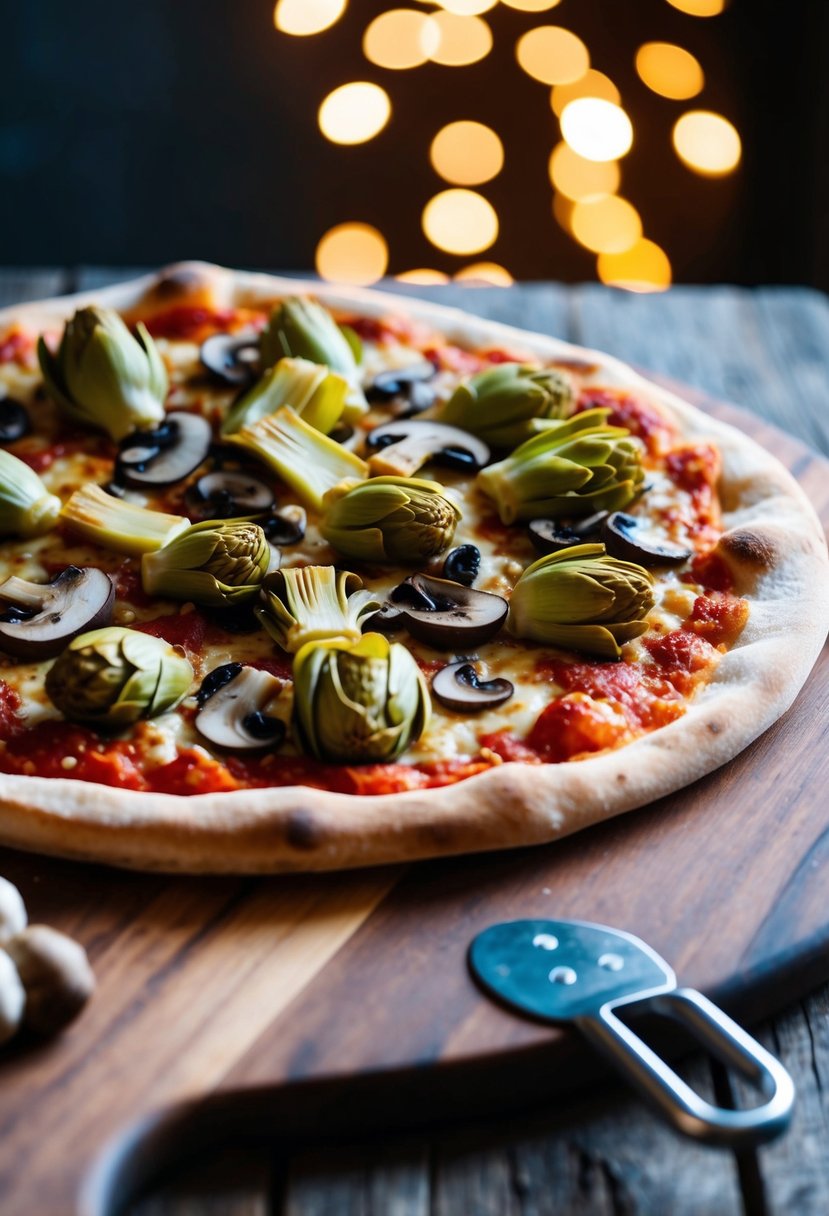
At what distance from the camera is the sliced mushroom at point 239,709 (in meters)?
3.51

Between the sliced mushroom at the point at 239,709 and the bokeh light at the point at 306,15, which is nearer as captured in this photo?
the sliced mushroom at the point at 239,709

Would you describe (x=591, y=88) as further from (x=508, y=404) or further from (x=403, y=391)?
(x=508, y=404)

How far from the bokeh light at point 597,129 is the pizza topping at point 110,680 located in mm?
6467

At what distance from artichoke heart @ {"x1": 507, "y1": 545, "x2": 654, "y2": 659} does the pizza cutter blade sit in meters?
1.00

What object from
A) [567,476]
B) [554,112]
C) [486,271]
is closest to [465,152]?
[554,112]

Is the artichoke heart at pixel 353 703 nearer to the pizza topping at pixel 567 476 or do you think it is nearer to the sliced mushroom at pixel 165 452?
the pizza topping at pixel 567 476

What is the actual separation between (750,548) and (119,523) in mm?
1920

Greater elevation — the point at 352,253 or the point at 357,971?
the point at 357,971

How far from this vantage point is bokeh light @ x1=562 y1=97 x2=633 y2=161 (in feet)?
29.1

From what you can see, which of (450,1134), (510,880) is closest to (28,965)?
(450,1134)

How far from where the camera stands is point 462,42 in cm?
884

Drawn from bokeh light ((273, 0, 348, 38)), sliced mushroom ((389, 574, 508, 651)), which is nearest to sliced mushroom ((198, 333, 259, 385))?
sliced mushroom ((389, 574, 508, 651))

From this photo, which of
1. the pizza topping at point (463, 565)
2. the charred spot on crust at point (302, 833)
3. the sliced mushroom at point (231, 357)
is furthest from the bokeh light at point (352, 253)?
the charred spot on crust at point (302, 833)

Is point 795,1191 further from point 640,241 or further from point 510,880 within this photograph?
point 640,241
